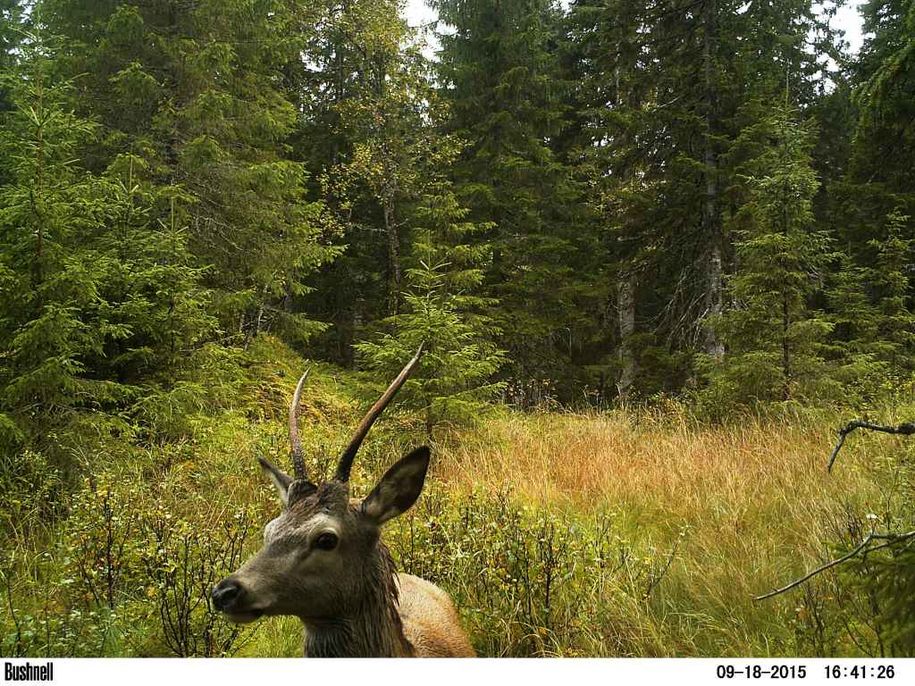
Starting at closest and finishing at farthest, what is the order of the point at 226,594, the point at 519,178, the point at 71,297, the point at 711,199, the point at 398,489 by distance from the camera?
the point at 226,594 → the point at 398,489 → the point at 71,297 → the point at 711,199 → the point at 519,178

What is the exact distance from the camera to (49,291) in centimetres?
466

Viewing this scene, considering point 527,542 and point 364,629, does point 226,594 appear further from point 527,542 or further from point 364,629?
point 527,542

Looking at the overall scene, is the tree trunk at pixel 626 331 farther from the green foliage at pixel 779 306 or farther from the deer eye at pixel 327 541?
the deer eye at pixel 327 541

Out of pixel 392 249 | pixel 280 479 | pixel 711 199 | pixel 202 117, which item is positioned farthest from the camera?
pixel 392 249

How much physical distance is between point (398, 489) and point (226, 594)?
2.23ft

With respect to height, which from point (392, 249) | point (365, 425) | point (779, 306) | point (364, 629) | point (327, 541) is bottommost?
point (364, 629)

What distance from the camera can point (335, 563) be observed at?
83.5 inches

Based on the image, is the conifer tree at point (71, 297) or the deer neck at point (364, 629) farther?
the conifer tree at point (71, 297)

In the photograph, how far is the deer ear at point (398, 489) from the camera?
2.16 meters

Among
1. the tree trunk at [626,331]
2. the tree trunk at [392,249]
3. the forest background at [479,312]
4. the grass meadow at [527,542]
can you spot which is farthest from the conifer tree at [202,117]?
the tree trunk at [626,331]

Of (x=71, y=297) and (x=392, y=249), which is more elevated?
(x=392, y=249)

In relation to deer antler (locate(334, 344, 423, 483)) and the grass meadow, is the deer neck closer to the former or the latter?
deer antler (locate(334, 344, 423, 483))

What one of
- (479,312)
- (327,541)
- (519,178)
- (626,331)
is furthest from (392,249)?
(327,541)
